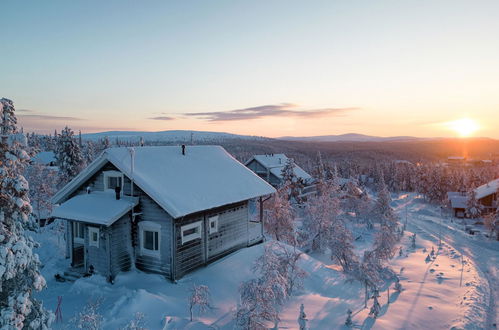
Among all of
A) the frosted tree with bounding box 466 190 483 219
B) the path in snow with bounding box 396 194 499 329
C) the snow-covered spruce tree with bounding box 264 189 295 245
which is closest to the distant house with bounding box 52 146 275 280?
the snow-covered spruce tree with bounding box 264 189 295 245

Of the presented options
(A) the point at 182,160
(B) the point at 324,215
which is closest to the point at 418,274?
(B) the point at 324,215

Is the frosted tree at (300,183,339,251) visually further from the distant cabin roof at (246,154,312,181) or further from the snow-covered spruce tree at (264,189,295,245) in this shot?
the distant cabin roof at (246,154,312,181)

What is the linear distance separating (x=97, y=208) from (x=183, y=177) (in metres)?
4.48

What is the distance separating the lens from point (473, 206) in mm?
57219

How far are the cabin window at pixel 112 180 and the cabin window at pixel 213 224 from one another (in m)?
4.93

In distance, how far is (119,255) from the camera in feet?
55.2

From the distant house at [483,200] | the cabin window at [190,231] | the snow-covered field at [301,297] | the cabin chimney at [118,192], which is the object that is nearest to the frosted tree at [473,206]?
the distant house at [483,200]

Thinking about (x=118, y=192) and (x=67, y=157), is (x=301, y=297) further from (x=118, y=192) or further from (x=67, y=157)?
(x=67, y=157)

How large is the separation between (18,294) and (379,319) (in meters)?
13.8

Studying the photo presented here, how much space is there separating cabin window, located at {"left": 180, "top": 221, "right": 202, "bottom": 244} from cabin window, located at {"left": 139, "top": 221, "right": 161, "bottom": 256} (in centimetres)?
114

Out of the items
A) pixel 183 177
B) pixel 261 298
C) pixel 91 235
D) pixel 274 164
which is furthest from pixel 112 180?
pixel 274 164

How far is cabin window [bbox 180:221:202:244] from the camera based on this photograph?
16.9 metres

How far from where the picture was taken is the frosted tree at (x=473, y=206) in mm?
56812

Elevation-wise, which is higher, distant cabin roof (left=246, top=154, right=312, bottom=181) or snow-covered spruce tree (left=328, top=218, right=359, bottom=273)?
distant cabin roof (left=246, top=154, right=312, bottom=181)
